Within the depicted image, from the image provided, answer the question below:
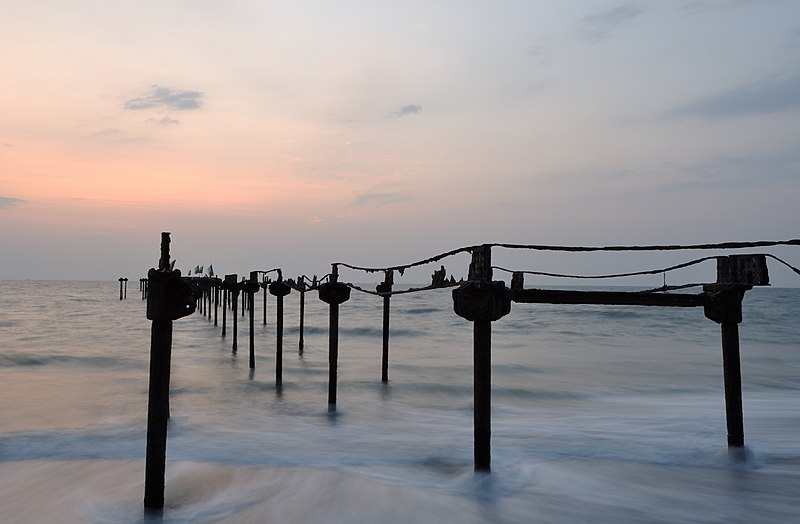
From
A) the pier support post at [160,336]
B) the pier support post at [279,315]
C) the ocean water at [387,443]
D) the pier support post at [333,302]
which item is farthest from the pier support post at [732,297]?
the pier support post at [279,315]

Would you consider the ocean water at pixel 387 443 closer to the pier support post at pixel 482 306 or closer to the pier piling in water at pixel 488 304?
the pier piling in water at pixel 488 304

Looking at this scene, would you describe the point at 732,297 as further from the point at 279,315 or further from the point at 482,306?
the point at 279,315

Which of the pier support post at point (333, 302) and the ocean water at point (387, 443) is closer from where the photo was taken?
the ocean water at point (387, 443)

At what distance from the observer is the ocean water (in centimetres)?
660

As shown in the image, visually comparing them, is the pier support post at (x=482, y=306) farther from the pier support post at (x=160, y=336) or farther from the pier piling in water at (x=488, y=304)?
the pier support post at (x=160, y=336)

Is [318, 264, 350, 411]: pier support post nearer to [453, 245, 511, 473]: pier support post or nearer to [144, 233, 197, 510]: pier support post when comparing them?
[453, 245, 511, 473]: pier support post

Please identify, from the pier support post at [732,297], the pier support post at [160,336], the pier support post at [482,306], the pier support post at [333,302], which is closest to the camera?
the pier support post at [160,336]

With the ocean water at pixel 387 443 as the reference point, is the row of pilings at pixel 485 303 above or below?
above

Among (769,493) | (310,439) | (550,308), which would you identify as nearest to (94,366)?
(310,439)

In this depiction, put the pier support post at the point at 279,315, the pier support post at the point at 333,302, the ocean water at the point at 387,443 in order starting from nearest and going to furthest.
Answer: the ocean water at the point at 387,443 < the pier support post at the point at 333,302 < the pier support post at the point at 279,315

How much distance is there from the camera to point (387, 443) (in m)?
9.81

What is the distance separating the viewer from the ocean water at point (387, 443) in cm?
660

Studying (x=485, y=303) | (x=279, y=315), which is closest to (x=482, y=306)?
(x=485, y=303)

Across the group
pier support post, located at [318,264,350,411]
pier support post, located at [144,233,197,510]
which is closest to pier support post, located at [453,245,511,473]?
pier support post, located at [144,233,197,510]
